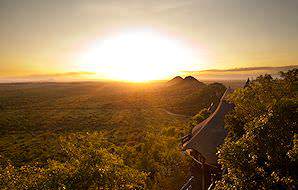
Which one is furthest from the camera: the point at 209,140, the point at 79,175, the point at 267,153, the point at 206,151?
the point at 209,140

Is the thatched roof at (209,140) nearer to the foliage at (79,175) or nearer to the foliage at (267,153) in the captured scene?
the foliage at (79,175)

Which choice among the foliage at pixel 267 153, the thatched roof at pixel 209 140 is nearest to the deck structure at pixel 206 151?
the thatched roof at pixel 209 140

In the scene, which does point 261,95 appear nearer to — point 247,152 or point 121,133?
point 247,152

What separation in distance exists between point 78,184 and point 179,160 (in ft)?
50.7

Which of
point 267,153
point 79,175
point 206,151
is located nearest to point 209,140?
point 206,151

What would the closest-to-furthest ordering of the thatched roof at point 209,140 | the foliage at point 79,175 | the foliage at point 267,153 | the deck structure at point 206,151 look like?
the foliage at point 267,153, the foliage at point 79,175, the deck structure at point 206,151, the thatched roof at point 209,140

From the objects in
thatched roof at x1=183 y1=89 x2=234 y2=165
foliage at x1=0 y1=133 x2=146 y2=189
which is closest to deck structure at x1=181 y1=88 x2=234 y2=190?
thatched roof at x1=183 y1=89 x2=234 y2=165

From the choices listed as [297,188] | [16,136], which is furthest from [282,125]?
[16,136]

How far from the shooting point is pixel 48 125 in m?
81.3

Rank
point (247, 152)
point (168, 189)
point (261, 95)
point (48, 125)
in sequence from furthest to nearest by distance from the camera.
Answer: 1. point (48, 125)
2. point (168, 189)
3. point (261, 95)
4. point (247, 152)

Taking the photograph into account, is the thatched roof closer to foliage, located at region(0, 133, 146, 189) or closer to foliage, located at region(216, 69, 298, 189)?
Answer: foliage, located at region(0, 133, 146, 189)

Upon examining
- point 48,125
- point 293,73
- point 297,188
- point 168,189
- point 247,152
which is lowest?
point 48,125

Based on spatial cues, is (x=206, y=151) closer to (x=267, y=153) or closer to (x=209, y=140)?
(x=209, y=140)

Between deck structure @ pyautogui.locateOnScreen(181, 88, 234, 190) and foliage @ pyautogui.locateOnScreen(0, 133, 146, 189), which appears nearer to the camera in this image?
foliage @ pyautogui.locateOnScreen(0, 133, 146, 189)
